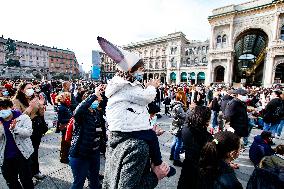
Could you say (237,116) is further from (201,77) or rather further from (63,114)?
(201,77)

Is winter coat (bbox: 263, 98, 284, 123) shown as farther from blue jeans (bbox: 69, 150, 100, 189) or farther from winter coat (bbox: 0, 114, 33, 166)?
winter coat (bbox: 0, 114, 33, 166)

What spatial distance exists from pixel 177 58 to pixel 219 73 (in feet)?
56.6

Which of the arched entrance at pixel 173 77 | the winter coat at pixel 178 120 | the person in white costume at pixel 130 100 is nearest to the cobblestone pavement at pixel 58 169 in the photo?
the winter coat at pixel 178 120

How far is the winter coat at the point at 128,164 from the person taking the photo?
4.38 ft

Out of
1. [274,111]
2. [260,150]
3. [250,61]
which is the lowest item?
[260,150]

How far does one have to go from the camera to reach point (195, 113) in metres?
2.75

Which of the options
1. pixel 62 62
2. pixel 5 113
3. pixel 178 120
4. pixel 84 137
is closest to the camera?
pixel 5 113

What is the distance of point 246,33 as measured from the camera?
Result: 35281mm

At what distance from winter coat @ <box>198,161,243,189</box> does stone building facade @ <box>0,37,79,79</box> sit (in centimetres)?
7075

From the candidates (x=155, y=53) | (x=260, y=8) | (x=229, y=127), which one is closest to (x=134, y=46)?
(x=155, y=53)

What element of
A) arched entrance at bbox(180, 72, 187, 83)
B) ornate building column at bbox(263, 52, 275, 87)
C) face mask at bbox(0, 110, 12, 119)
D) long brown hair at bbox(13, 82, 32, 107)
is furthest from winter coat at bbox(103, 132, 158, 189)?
arched entrance at bbox(180, 72, 187, 83)

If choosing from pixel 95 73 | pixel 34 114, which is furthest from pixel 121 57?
pixel 95 73

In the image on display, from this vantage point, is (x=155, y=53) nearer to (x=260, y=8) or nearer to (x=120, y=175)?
(x=260, y=8)

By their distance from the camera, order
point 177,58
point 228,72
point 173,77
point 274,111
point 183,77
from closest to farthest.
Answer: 1. point 274,111
2. point 228,72
3. point 183,77
4. point 173,77
5. point 177,58
